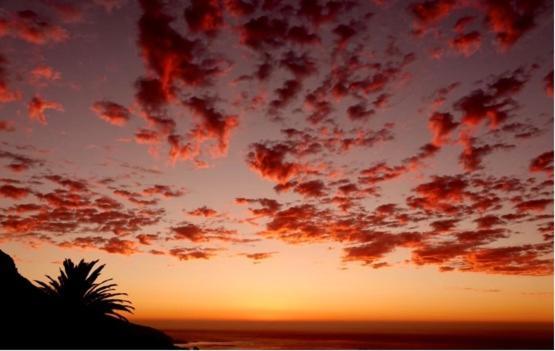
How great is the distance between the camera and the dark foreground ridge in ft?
32.9

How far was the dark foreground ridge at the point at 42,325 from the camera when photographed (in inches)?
394

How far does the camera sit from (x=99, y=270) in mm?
16094

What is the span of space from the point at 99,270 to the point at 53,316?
4.82 meters

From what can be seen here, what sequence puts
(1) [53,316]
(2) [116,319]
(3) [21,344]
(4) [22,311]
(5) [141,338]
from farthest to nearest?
(2) [116,319] < (5) [141,338] < (1) [53,316] < (4) [22,311] < (3) [21,344]

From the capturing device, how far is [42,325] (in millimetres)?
10805

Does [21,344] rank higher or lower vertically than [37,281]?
lower

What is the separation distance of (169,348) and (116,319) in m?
2.56

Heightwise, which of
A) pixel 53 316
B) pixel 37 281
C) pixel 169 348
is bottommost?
pixel 169 348

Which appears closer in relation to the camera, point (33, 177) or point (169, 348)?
point (169, 348)

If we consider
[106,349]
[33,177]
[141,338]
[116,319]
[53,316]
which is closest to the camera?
[53,316]

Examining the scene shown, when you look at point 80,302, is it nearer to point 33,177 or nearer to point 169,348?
point 169,348

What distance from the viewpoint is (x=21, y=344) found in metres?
9.78

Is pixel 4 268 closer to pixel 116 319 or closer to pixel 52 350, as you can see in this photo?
pixel 52 350

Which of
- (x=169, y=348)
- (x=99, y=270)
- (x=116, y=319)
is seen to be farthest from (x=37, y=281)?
(x=169, y=348)
